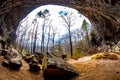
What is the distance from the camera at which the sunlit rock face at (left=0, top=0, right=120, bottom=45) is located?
10653 millimetres

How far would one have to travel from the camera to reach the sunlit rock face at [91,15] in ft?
35.0

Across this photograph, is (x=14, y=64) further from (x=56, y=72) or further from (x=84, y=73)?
(x=84, y=73)

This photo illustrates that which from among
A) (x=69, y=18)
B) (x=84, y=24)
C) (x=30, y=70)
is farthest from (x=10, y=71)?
(x=84, y=24)

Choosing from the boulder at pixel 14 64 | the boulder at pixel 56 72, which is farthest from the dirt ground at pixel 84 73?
the boulder at pixel 56 72

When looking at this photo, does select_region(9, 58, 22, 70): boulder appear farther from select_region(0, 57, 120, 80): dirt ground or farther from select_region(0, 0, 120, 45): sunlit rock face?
select_region(0, 0, 120, 45): sunlit rock face

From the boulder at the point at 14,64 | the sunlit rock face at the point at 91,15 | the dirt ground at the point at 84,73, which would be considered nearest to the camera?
the dirt ground at the point at 84,73

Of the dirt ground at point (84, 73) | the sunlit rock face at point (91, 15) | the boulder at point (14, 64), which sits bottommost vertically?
the dirt ground at point (84, 73)

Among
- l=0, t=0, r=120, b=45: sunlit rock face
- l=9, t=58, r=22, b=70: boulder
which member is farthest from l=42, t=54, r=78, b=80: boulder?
l=0, t=0, r=120, b=45: sunlit rock face

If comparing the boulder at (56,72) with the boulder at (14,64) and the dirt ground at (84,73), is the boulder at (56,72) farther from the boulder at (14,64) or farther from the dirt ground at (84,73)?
the boulder at (14,64)

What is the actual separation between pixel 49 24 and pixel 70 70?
80.7 ft

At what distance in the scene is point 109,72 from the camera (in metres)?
10.1

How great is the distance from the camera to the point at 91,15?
67.6ft

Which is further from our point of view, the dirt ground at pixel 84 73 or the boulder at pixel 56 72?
the boulder at pixel 56 72

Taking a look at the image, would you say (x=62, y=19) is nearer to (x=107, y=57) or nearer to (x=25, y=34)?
(x=25, y=34)
